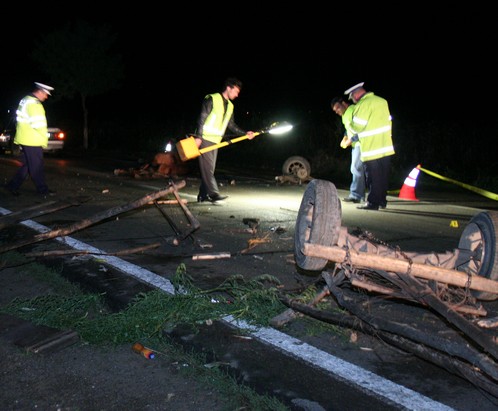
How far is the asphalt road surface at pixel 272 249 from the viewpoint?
322cm

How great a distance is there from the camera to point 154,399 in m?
3.14

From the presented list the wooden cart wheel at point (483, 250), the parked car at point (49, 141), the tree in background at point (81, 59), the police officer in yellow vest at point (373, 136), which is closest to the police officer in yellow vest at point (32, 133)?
the police officer in yellow vest at point (373, 136)

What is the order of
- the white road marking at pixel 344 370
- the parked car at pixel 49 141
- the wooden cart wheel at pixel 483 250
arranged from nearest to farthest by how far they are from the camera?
the white road marking at pixel 344 370 < the wooden cart wheel at pixel 483 250 < the parked car at pixel 49 141

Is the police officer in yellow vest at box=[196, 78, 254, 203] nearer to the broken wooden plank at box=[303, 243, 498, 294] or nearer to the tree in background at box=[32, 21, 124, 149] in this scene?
the broken wooden plank at box=[303, 243, 498, 294]

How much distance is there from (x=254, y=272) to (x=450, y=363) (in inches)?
104

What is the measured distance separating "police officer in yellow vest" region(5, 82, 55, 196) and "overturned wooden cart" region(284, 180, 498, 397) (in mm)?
6992

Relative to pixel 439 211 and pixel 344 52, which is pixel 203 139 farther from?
pixel 344 52

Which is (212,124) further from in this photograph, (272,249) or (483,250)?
(483,250)

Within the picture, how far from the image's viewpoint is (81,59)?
30016mm

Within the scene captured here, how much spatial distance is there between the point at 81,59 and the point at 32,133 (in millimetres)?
21381

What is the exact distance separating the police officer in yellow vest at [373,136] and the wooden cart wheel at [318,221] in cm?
483

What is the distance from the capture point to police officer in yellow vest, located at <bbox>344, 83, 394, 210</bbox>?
8.98 meters

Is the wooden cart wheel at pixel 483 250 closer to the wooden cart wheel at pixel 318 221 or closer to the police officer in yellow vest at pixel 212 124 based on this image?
the wooden cart wheel at pixel 318 221

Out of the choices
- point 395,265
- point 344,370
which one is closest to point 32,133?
point 395,265
